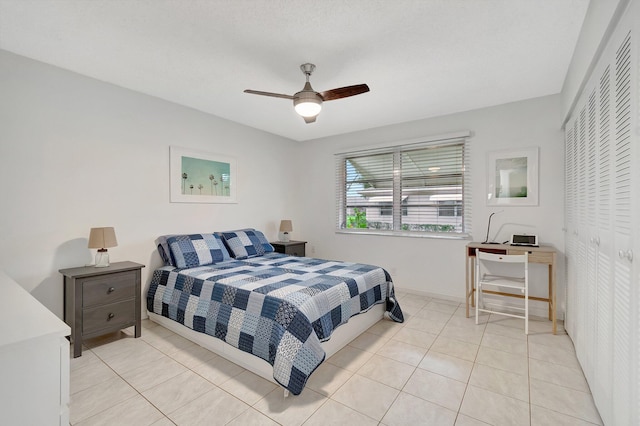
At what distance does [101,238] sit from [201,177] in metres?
1.39

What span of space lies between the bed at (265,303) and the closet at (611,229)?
1.53 meters

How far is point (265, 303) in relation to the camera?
215cm

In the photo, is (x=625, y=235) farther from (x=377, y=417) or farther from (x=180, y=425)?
(x=180, y=425)

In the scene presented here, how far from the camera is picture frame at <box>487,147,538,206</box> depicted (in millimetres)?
3354

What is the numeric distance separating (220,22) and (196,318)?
231cm

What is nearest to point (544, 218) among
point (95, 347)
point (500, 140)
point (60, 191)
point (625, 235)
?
point (500, 140)

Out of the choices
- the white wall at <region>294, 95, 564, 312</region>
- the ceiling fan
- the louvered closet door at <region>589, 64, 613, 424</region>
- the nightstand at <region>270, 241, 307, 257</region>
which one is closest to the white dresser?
the ceiling fan

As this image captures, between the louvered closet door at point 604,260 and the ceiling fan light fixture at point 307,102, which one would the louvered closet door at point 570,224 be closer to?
the louvered closet door at point 604,260

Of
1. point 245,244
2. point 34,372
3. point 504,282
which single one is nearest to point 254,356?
point 34,372

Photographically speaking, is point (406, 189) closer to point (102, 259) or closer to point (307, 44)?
point (307, 44)

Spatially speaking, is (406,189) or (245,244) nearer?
(245,244)

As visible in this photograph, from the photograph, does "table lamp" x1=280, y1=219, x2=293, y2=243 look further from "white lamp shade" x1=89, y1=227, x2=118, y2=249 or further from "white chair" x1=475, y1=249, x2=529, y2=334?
"white chair" x1=475, y1=249, x2=529, y2=334

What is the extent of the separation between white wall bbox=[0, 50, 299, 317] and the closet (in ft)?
12.4

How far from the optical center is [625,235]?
1322 millimetres
